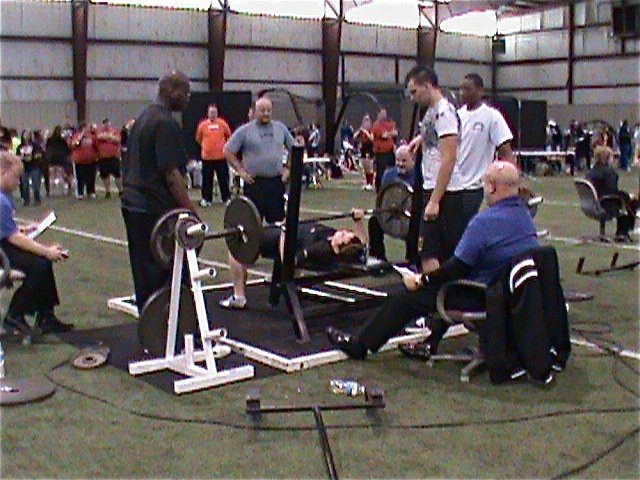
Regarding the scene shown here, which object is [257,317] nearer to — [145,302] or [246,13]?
[145,302]

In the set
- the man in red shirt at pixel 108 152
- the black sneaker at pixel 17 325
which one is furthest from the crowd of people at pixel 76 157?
the black sneaker at pixel 17 325

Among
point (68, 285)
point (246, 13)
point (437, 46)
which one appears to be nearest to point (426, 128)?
point (68, 285)

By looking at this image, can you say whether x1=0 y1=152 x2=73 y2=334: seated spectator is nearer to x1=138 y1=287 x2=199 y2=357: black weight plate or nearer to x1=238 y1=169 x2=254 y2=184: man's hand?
x1=138 y1=287 x2=199 y2=357: black weight plate

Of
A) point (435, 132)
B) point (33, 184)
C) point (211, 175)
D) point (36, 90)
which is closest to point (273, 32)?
point (36, 90)

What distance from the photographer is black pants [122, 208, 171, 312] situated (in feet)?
17.1

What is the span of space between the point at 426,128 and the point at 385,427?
86.8 inches

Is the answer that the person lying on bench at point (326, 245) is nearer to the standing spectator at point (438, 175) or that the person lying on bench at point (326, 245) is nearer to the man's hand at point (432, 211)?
the standing spectator at point (438, 175)

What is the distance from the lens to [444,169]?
528cm

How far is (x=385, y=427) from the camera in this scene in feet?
13.2

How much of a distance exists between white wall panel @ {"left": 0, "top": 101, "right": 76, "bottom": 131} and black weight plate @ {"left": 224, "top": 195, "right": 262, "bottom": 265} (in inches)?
740

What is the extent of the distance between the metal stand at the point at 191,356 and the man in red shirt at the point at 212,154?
937cm

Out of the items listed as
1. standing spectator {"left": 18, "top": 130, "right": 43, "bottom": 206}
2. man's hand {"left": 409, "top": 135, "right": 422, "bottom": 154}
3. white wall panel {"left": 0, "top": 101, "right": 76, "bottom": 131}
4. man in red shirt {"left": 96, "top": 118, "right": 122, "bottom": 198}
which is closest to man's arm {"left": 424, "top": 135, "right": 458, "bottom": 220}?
man's hand {"left": 409, "top": 135, "right": 422, "bottom": 154}

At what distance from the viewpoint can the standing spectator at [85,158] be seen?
615 inches

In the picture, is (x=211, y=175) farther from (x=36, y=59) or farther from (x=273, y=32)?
(x=273, y=32)
